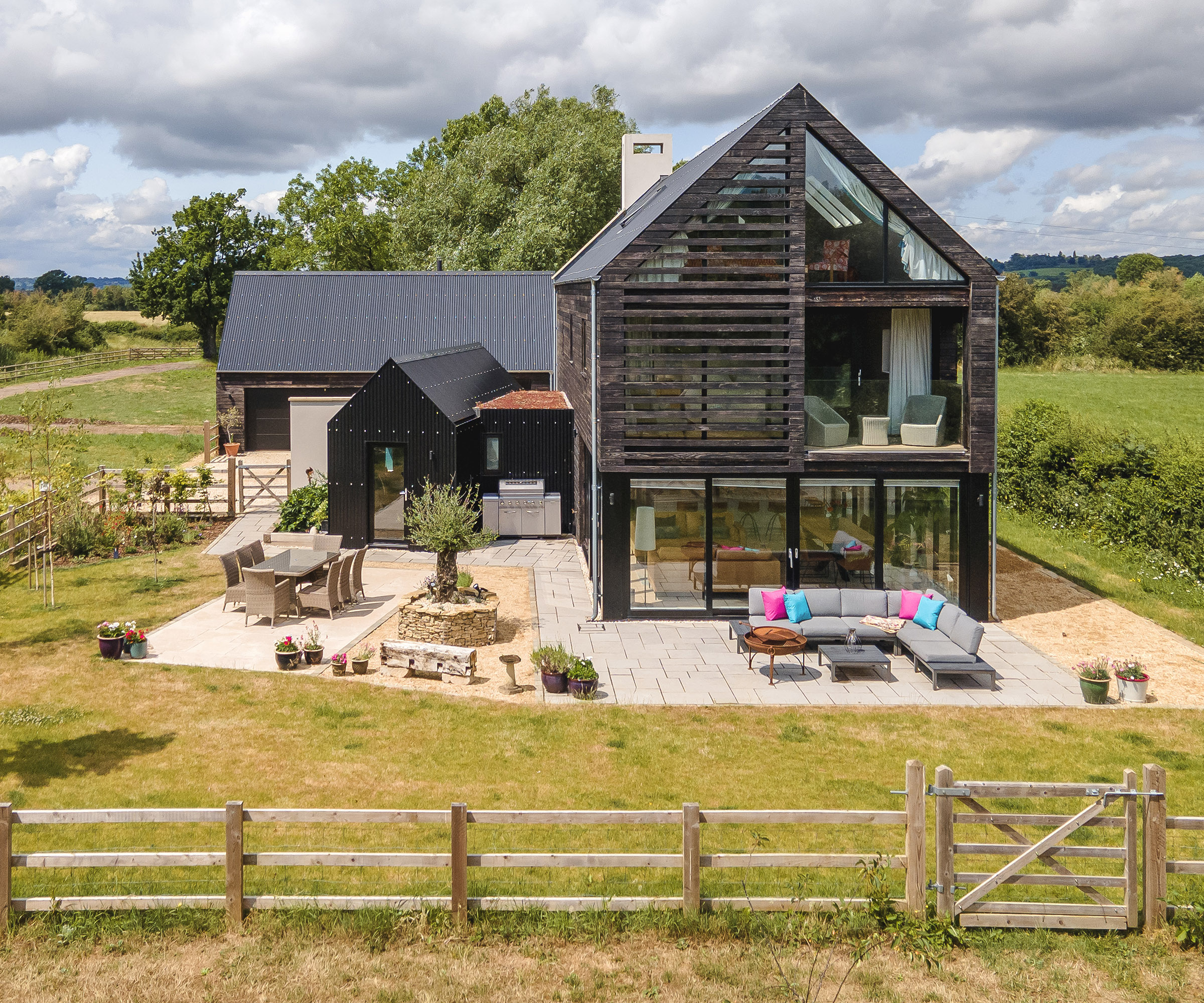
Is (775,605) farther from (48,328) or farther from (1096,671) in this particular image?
(48,328)

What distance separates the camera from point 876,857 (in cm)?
779

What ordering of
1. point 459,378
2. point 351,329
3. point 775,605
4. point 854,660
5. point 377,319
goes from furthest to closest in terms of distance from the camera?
point 377,319, point 351,329, point 459,378, point 775,605, point 854,660

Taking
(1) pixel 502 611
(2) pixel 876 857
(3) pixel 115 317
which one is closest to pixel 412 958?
(2) pixel 876 857

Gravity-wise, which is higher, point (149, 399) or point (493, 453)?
point (149, 399)

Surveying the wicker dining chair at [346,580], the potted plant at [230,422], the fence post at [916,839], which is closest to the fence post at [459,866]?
the fence post at [916,839]

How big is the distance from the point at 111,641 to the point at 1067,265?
563 feet

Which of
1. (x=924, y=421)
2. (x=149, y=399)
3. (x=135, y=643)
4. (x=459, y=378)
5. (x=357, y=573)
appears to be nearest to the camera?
(x=135, y=643)

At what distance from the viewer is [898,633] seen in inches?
589

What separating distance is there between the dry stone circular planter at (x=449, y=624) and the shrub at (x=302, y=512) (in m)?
6.67

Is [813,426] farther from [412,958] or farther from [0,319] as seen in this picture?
[0,319]

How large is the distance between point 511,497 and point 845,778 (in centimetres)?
1339

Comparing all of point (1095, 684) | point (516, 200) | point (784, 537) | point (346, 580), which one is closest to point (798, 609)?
point (784, 537)

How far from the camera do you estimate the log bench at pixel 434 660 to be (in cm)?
1385

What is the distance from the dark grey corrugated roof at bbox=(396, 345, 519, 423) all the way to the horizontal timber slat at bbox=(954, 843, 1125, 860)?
15186 mm
